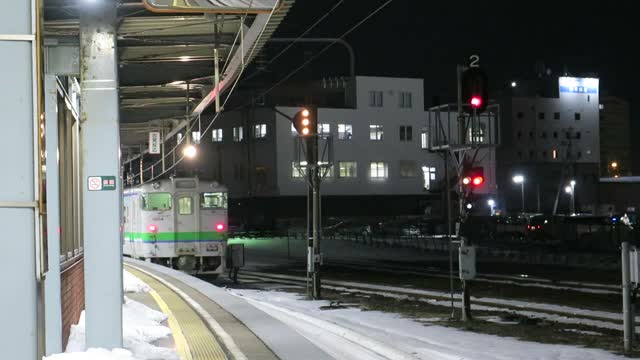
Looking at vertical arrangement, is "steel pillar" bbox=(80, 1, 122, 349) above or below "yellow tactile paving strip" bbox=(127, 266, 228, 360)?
above

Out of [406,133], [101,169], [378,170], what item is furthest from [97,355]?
[406,133]

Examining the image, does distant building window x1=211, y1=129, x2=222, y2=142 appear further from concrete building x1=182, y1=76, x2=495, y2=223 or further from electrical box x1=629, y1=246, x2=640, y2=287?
electrical box x1=629, y1=246, x2=640, y2=287

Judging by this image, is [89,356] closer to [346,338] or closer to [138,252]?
[346,338]

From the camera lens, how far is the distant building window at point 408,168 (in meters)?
74.3

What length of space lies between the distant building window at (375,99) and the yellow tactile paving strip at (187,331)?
5643cm

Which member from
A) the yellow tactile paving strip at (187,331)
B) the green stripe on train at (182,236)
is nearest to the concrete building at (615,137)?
the green stripe on train at (182,236)

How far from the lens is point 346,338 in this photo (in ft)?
41.8

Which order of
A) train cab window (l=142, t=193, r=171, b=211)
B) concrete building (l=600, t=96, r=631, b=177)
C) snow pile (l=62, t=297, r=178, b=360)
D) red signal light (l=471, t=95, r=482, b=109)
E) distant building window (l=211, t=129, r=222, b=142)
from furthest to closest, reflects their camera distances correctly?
1. concrete building (l=600, t=96, r=631, b=177)
2. distant building window (l=211, t=129, r=222, b=142)
3. train cab window (l=142, t=193, r=171, b=211)
4. red signal light (l=471, t=95, r=482, b=109)
5. snow pile (l=62, t=297, r=178, b=360)

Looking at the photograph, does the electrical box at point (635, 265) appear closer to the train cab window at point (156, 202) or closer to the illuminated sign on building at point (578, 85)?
the train cab window at point (156, 202)

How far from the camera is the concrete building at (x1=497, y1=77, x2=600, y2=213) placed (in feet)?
295

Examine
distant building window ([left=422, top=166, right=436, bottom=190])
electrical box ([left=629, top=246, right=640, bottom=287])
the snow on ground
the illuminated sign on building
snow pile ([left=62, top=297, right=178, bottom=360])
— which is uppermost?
the illuminated sign on building

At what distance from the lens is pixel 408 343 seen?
40.8 feet

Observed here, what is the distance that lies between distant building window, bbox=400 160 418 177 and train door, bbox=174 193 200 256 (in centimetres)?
4706

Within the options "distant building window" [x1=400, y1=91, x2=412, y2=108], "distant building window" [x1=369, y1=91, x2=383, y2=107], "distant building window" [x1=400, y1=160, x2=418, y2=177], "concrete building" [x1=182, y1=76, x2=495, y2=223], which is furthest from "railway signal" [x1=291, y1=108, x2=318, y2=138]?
"distant building window" [x1=400, y1=160, x2=418, y2=177]
